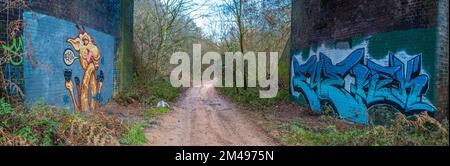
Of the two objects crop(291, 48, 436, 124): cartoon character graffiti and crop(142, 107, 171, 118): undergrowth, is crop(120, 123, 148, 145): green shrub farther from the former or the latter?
crop(291, 48, 436, 124): cartoon character graffiti

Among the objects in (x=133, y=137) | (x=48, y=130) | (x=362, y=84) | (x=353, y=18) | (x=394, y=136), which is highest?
(x=353, y=18)

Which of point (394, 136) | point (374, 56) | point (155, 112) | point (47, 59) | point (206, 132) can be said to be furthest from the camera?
point (155, 112)

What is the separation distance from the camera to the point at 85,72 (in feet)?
30.5

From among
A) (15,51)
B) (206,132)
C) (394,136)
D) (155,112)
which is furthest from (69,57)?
(394,136)

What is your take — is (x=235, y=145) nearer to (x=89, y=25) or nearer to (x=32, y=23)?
(x=32, y=23)

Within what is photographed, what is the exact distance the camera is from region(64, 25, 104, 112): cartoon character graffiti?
27.4ft

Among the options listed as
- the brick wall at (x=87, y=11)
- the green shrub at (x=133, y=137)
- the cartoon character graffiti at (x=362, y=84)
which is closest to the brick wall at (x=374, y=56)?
the cartoon character graffiti at (x=362, y=84)

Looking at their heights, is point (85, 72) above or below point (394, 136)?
above

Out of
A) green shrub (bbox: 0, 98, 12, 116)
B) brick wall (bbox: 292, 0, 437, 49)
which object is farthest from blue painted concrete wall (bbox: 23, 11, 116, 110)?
brick wall (bbox: 292, 0, 437, 49)

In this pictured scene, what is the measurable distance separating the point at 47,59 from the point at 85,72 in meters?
2.11

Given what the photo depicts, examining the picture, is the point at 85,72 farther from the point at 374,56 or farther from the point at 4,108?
the point at 374,56

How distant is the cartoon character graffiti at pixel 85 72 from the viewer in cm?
835

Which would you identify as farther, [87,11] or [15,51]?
[87,11]

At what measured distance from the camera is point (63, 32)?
7.87 m
